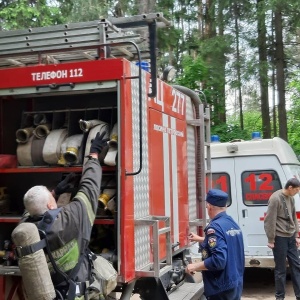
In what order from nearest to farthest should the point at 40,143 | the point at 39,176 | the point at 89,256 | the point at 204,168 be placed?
the point at 89,256 < the point at 40,143 < the point at 39,176 < the point at 204,168

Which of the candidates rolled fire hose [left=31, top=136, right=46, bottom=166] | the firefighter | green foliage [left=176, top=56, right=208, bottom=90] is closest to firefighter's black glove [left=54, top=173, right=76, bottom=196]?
rolled fire hose [left=31, top=136, right=46, bottom=166]

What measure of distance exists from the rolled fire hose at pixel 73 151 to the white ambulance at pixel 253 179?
4.59 m

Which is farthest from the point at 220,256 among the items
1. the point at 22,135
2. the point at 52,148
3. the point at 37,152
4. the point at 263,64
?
the point at 263,64

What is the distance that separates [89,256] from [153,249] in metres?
0.70

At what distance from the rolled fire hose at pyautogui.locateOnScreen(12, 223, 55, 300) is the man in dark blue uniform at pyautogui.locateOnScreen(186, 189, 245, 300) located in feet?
5.49

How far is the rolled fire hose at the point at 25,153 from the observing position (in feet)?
15.8

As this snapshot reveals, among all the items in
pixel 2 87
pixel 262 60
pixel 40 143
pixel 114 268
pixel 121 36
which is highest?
pixel 262 60

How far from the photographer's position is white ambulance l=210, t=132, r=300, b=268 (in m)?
8.52

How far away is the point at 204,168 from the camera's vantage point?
22.2 feet

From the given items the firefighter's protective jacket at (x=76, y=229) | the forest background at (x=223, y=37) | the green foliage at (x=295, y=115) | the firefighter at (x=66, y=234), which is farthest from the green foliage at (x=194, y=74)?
the firefighter at (x=66, y=234)

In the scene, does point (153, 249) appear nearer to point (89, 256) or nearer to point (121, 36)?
point (89, 256)

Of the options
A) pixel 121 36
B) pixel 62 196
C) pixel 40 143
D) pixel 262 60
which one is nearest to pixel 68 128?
pixel 40 143

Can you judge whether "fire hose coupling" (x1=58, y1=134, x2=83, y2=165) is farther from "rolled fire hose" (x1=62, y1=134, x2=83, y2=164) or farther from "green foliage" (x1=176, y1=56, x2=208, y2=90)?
"green foliage" (x1=176, y1=56, x2=208, y2=90)

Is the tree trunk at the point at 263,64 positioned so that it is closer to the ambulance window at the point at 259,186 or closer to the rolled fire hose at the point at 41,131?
the ambulance window at the point at 259,186
